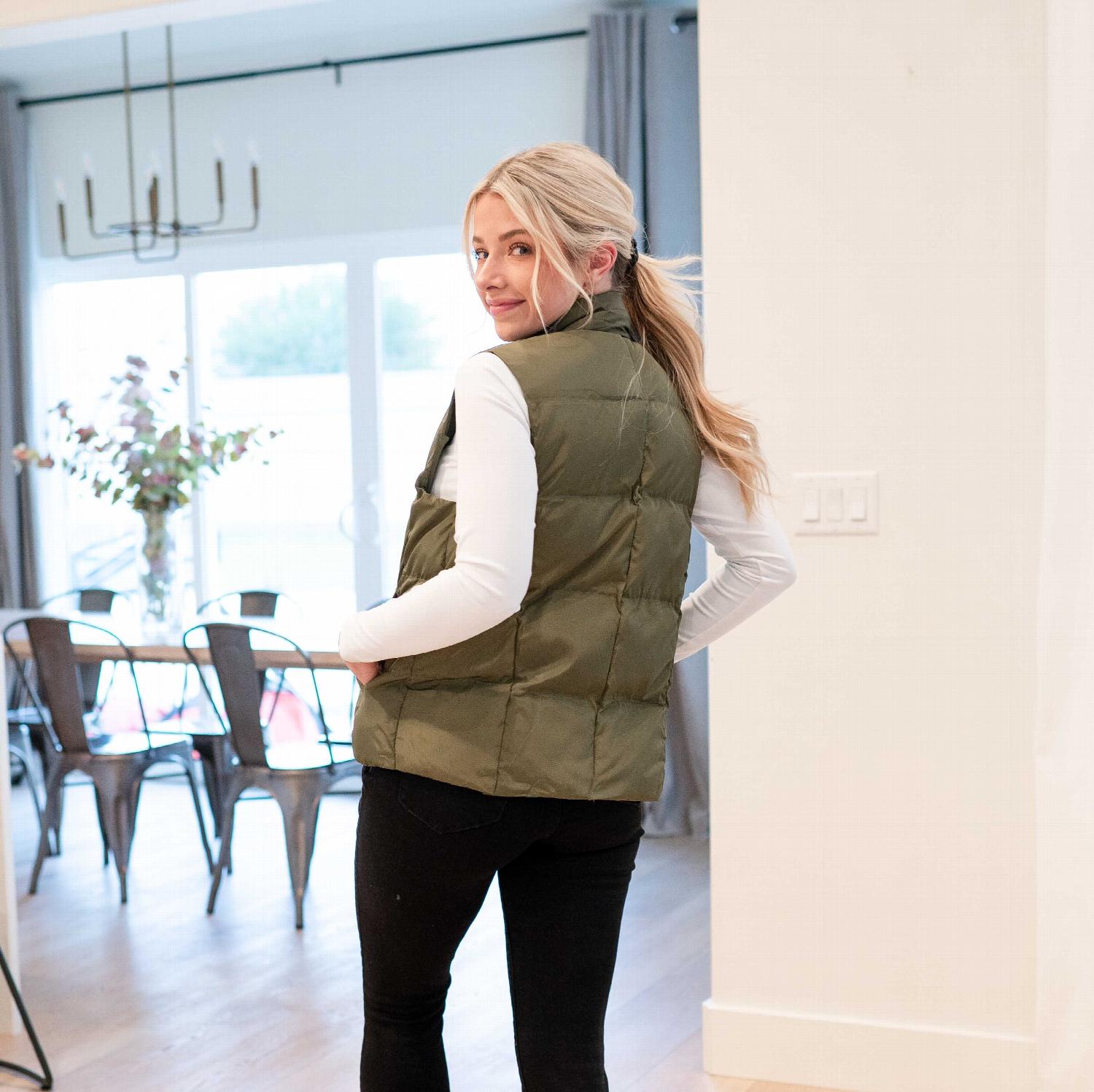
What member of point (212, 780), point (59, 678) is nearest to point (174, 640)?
point (59, 678)

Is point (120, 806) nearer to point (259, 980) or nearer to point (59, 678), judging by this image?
point (59, 678)

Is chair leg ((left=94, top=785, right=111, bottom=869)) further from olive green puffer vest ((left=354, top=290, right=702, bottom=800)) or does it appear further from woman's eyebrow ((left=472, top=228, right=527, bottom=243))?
woman's eyebrow ((left=472, top=228, right=527, bottom=243))

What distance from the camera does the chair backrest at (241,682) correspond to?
11.1ft

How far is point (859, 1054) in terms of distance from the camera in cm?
241

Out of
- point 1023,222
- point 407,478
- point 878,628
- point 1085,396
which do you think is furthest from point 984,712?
point 407,478

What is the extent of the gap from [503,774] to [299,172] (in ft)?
13.7

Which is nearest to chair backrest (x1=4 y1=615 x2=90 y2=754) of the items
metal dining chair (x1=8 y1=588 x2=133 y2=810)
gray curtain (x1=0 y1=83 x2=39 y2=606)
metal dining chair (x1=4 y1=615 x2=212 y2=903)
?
metal dining chair (x1=4 y1=615 x2=212 y2=903)

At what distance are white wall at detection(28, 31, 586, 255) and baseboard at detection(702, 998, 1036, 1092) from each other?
10.3ft

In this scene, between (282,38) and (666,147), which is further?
(282,38)

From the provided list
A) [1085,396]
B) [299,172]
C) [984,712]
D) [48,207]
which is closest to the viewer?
[1085,396]

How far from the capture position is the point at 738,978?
2.50 metres

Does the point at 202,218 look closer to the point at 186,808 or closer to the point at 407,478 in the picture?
the point at 407,478

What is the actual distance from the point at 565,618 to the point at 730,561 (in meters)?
0.33

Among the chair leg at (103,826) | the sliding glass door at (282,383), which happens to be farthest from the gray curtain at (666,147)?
the chair leg at (103,826)
